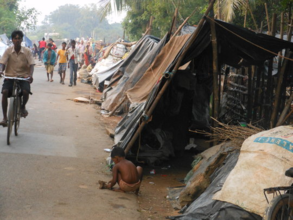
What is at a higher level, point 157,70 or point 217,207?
point 157,70

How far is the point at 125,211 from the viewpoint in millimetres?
5578

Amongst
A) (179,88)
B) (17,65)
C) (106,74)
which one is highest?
(17,65)

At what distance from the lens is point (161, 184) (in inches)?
293

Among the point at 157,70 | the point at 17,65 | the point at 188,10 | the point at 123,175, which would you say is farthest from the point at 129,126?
the point at 188,10

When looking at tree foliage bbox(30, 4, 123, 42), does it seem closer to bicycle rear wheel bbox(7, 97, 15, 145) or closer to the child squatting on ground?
A: bicycle rear wheel bbox(7, 97, 15, 145)

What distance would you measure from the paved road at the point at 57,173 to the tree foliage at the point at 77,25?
79192mm

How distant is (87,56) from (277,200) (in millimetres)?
25993

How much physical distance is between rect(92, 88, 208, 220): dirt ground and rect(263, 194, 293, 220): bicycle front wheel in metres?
1.95

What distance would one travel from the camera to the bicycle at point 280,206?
4.05 metres

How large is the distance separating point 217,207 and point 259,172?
24.0 inches

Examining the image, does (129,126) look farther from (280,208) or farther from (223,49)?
(280,208)

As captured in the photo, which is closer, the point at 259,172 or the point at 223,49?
the point at 259,172

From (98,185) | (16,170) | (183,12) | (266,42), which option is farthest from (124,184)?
(183,12)

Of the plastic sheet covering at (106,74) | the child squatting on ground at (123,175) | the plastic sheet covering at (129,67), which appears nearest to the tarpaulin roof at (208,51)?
the child squatting on ground at (123,175)
